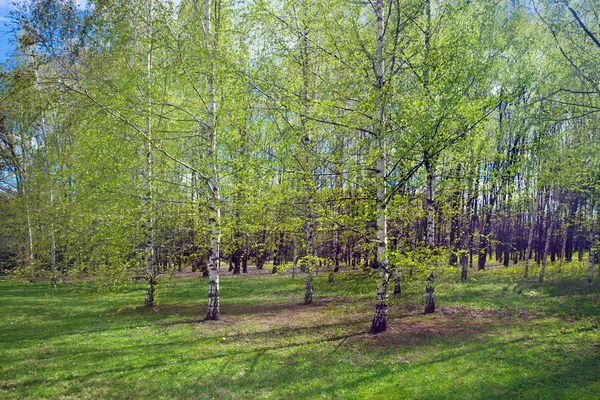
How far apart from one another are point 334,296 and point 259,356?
6802 millimetres

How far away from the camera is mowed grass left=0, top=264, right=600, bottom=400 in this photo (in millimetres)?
5766

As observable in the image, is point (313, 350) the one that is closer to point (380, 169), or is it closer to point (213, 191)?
point (380, 169)

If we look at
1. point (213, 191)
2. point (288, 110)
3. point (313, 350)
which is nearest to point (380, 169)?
point (288, 110)

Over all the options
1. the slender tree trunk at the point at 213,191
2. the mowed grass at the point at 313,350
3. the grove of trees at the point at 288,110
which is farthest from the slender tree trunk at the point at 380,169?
the slender tree trunk at the point at 213,191

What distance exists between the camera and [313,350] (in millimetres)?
7617

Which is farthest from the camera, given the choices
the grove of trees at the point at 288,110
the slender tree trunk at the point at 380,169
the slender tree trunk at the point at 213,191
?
the slender tree trunk at the point at 213,191

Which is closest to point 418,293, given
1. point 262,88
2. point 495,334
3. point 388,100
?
point 495,334

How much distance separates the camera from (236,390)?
19.2 feet

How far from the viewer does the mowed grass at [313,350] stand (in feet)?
18.9

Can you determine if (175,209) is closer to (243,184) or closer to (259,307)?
(243,184)

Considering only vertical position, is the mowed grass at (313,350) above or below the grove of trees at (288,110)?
below

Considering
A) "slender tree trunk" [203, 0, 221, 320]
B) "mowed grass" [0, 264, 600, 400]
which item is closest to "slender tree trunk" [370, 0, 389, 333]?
"mowed grass" [0, 264, 600, 400]

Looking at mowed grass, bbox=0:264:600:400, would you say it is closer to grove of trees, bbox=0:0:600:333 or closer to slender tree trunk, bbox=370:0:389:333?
slender tree trunk, bbox=370:0:389:333

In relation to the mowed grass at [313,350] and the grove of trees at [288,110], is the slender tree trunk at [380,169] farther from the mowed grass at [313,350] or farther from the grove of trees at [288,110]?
the mowed grass at [313,350]
